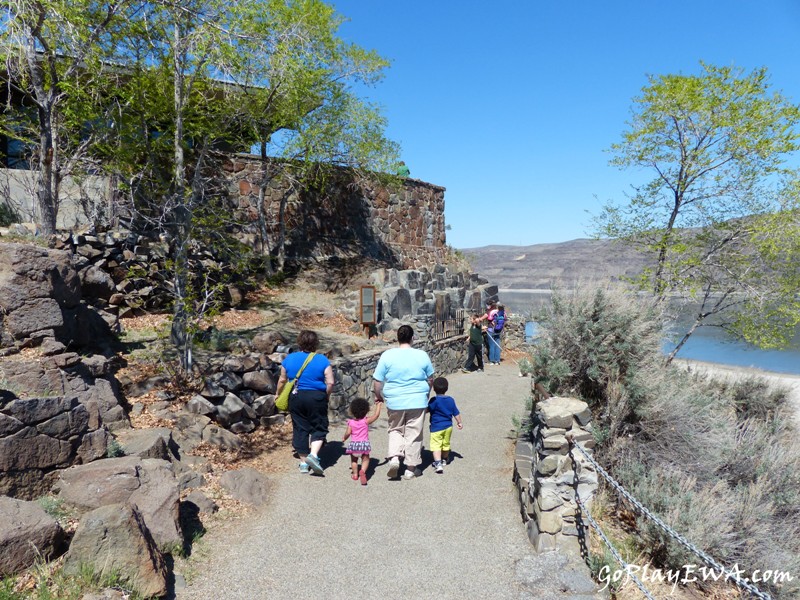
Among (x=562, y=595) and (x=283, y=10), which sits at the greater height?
(x=283, y=10)

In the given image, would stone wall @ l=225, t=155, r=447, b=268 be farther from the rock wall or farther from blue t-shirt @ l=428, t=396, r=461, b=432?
blue t-shirt @ l=428, t=396, r=461, b=432

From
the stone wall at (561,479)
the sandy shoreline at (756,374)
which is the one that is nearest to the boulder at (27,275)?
the stone wall at (561,479)

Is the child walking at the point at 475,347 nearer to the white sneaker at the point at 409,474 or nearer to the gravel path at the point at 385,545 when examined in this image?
the gravel path at the point at 385,545

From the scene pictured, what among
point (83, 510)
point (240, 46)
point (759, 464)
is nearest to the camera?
point (83, 510)

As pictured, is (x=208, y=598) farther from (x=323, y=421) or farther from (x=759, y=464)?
(x=759, y=464)

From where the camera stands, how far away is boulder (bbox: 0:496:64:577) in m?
3.48

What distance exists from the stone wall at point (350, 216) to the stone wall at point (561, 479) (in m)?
12.1

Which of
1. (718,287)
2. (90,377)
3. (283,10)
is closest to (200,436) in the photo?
(90,377)

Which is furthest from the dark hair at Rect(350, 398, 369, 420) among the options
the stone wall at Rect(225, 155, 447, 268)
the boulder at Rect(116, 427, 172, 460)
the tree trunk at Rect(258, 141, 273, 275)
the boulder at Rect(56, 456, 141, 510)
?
the stone wall at Rect(225, 155, 447, 268)

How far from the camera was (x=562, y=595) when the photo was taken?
415cm

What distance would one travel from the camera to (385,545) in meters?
4.92

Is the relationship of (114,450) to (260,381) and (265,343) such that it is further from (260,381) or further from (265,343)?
(265,343)

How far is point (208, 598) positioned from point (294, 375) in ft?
9.07

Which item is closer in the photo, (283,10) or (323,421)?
(323,421)
